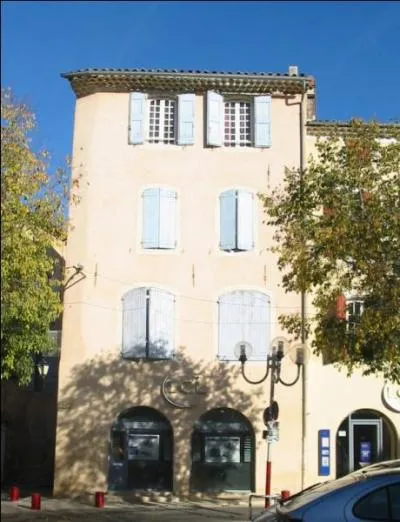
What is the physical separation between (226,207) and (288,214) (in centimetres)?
593

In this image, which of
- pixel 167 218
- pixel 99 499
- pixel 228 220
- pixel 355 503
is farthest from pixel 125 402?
pixel 355 503

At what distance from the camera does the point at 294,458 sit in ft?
61.7

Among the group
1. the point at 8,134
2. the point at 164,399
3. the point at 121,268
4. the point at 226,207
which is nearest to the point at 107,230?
the point at 121,268

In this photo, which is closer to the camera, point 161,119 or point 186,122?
point 186,122

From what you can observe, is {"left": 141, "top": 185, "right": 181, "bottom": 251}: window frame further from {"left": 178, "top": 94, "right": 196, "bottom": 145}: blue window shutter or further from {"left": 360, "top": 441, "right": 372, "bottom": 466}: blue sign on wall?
{"left": 360, "top": 441, "right": 372, "bottom": 466}: blue sign on wall

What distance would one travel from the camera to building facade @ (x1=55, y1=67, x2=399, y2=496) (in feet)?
62.1

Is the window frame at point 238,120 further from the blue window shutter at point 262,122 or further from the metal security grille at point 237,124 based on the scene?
the blue window shutter at point 262,122

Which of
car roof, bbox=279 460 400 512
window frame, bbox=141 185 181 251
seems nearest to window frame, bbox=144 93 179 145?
window frame, bbox=141 185 181 251

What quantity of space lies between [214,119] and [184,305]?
201 inches

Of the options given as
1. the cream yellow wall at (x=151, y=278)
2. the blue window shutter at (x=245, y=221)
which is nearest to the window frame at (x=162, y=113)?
the cream yellow wall at (x=151, y=278)

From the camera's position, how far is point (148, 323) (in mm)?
19109

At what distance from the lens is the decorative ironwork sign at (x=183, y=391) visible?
1891 centimetres

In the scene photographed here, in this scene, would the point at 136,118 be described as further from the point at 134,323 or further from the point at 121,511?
the point at 121,511

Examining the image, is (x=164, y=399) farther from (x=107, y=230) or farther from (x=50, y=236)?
(x=50, y=236)
